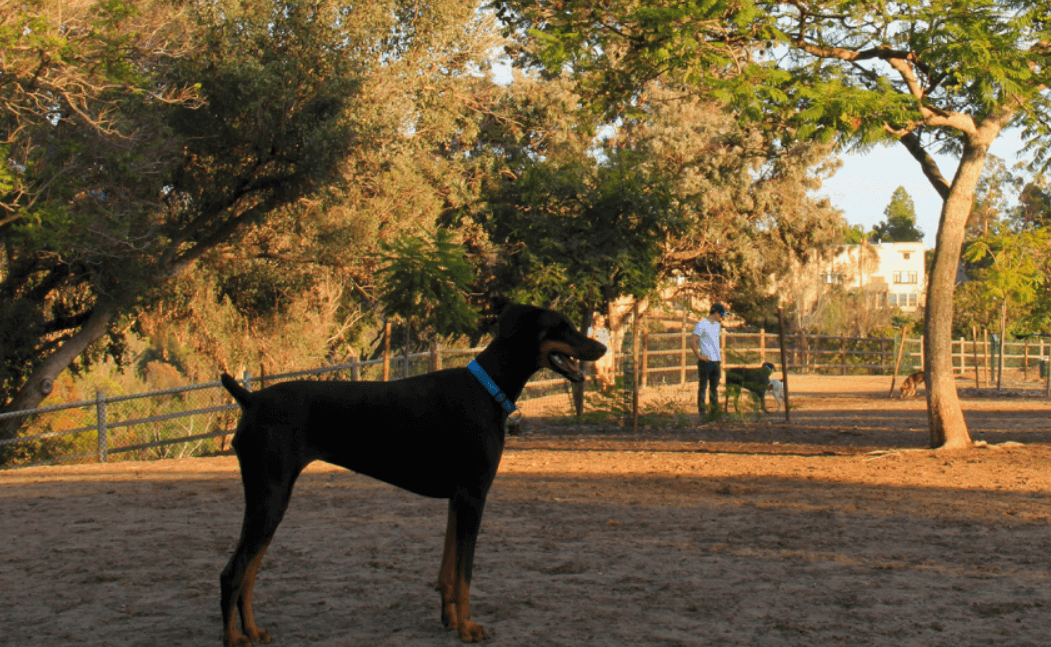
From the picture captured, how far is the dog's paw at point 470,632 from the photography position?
15.1ft

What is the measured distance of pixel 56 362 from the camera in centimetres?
1888

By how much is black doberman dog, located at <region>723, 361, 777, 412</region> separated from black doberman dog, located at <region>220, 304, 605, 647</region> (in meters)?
11.7

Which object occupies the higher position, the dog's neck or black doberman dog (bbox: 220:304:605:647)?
the dog's neck

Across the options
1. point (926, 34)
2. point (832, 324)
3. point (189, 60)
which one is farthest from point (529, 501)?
point (832, 324)

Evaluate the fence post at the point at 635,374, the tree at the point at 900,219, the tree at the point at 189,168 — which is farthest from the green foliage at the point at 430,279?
the tree at the point at 900,219

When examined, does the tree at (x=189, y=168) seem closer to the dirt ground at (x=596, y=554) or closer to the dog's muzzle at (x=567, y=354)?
the dirt ground at (x=596, y=554)

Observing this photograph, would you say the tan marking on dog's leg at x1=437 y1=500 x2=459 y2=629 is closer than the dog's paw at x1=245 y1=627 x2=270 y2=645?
No

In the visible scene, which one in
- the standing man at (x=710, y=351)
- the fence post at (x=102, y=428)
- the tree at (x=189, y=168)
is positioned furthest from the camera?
→ the tree at (x=189, y=168)

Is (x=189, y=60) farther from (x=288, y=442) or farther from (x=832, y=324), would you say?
(x=832, y=324)

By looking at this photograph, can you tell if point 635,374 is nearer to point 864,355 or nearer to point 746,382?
point 746,382

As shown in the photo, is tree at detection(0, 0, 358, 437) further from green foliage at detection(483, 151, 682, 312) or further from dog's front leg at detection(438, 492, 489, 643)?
dog's front leg at detection(438, 492, 489, 643)

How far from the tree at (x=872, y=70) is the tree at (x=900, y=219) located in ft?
317

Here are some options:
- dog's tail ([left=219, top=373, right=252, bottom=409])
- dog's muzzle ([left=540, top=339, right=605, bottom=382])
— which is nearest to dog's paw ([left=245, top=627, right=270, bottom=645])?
dog's tail ([left=219, top=373, right=252, bottom=409])

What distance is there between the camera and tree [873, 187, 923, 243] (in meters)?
106
